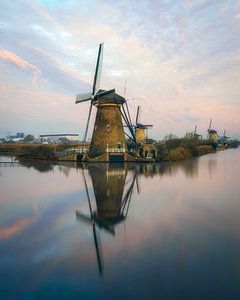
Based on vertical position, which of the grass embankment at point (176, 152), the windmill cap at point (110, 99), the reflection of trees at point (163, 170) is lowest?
the reflection of trees at point (163, 170)

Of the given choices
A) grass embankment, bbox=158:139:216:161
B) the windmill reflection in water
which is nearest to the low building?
grass embankment, bbox=158:139:216:161

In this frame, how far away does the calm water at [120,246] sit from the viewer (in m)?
5.07

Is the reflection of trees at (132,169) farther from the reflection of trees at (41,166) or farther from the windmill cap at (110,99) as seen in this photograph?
the windmill cap at (110,99)

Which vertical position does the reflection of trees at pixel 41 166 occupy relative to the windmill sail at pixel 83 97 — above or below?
below

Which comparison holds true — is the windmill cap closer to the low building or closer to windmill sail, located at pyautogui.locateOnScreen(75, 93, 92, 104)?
windmill sail, located at pyautogui.locateOnScreen(75, 93, 92, 104)

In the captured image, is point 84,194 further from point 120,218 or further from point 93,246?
point 93,246

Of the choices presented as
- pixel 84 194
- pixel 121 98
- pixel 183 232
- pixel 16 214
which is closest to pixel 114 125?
pixel 121 98

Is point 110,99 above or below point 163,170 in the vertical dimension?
above

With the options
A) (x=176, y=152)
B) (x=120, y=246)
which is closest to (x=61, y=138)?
(x=176, y=152)

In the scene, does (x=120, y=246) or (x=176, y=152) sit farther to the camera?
(x=176, y=152)

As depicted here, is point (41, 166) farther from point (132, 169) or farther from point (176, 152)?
point (176, 152)

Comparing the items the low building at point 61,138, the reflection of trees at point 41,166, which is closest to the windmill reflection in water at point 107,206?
the reflection of trees at point 41,166

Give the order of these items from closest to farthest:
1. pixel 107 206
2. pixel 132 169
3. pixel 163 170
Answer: pixel 107 206 < pixel 163 170 < pixel 132 169

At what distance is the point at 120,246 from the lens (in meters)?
7.09
